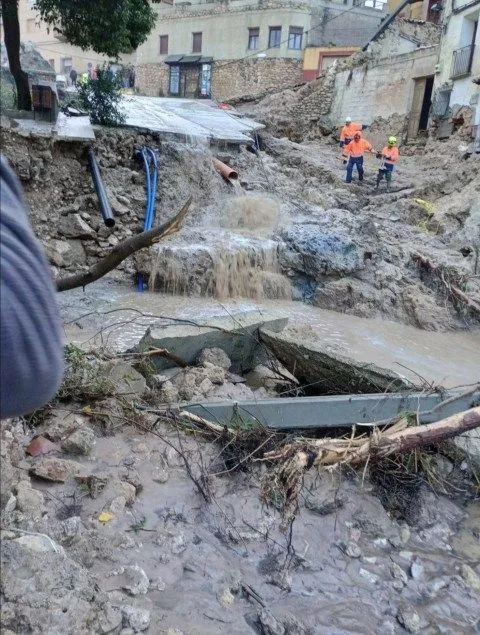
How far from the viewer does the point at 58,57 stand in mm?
42000

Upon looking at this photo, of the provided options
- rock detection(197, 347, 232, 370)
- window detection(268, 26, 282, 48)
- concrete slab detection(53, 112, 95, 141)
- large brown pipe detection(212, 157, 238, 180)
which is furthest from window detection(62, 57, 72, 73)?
rock detection(197, 347, 232, 370)

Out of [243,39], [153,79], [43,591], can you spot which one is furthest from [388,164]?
[153,79]

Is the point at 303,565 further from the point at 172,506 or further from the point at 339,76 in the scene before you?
the point at 339,76

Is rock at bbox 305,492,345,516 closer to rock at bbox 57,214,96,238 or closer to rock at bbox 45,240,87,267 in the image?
rock at bbox 45,240,87,267

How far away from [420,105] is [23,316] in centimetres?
2152

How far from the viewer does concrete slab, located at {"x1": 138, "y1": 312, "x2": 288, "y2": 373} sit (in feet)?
14.9

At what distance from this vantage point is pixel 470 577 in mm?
2988

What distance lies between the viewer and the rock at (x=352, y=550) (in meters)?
3.02

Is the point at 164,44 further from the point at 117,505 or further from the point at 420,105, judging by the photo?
the point at 117,505

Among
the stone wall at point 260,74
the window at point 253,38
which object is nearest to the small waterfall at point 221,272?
the stone wall at point 260,74

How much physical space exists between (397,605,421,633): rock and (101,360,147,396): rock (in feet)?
6.85

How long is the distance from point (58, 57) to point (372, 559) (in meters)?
46.5

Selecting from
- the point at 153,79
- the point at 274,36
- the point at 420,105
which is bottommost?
the point at 420,105

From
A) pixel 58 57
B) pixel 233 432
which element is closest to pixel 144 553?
pixel 233 432
